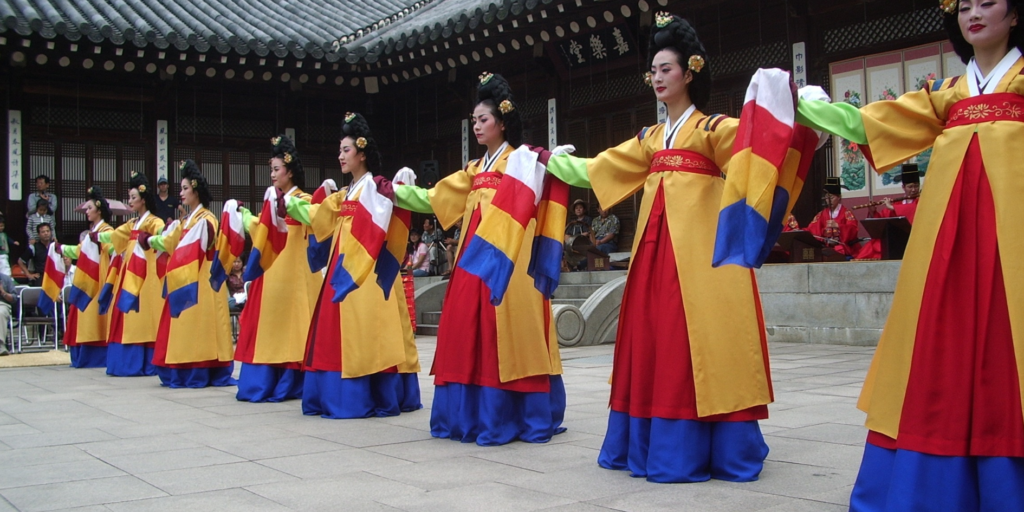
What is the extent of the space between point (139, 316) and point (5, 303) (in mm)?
3584

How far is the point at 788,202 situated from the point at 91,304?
26.8 ft

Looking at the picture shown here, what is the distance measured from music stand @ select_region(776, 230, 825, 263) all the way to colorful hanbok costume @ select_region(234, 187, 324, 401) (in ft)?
18.1

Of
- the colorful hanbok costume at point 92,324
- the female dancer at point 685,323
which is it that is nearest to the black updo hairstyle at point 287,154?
the female dancer at point 685,323

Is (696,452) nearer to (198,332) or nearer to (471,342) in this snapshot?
(471,342)

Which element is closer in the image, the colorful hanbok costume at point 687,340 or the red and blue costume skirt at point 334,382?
the colorful hanbok costume at point 687,340

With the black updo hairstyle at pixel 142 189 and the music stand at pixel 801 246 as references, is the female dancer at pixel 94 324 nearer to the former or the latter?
the black updo hairstyle at pixel 142 189

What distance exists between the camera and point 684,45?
3621 millimetres

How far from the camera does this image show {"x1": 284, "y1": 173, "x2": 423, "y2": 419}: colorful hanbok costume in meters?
5.27

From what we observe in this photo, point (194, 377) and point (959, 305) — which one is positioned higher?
point (959, 305)

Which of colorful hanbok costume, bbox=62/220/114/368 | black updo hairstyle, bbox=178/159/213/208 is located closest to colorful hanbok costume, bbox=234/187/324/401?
black updo hairstyle, bbox=178/159/213/208

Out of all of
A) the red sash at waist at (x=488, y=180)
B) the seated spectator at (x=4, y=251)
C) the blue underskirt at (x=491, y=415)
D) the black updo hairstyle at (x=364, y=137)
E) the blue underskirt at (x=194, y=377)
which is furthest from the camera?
the seated spectator at (x=4, y=251)

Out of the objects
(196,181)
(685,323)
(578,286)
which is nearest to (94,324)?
(196,181)

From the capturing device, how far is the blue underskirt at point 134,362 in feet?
27.8

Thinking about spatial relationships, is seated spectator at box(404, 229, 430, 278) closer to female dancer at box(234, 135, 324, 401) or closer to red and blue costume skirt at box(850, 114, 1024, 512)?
female dancer at box(234, 135, 324, 401)
